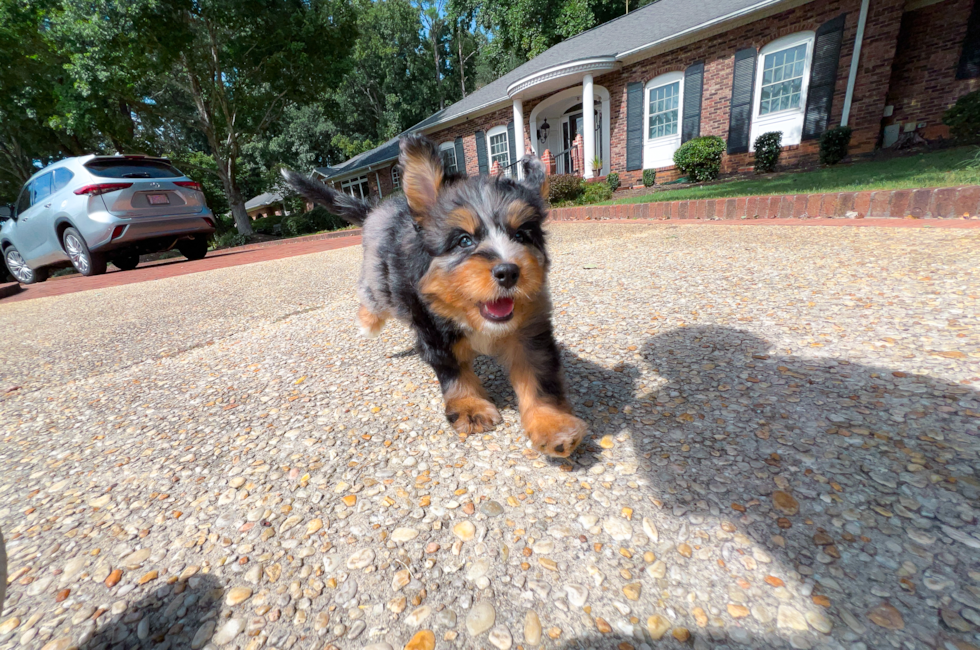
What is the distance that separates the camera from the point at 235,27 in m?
17.5

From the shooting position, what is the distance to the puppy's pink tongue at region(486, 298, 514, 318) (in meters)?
2.05

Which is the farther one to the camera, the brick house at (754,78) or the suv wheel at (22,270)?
the brick house at (754,78)

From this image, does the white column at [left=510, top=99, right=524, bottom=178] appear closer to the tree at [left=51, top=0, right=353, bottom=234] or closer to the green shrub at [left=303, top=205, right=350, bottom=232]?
the tree at [left=51, top=0, right=353, bottom=234]

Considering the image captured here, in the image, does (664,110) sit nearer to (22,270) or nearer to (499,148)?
(499,148)

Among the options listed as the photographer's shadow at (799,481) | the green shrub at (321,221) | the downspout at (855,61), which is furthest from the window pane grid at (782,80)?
the green shrub at (321,221)

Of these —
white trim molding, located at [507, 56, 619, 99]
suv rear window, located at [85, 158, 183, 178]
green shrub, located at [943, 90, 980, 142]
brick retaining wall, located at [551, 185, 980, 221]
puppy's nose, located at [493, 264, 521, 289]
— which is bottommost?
brick retaining wall, located at [551, 185, 980, 221]

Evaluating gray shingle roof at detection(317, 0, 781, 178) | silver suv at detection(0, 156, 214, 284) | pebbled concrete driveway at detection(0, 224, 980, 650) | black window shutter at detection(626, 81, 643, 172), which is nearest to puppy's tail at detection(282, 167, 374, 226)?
pebbled concrete driveway at detection(0, 224, 980, 650)

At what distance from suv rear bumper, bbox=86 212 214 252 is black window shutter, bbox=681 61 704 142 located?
16658mm

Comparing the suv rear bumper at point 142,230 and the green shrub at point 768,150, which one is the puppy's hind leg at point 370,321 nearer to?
the suv rear bumper at point 142,230

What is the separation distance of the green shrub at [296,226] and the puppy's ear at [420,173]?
24680mm

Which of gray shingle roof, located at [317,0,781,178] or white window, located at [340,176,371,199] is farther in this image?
white window, located at [340,176,371,199]

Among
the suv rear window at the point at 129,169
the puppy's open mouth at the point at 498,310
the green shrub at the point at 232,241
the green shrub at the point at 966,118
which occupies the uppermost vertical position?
the suv rear window at the point at 129,169

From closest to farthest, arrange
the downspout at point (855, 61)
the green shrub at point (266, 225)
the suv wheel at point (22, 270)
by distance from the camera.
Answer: the suv wheel at point (22, 270)
the downspout at point (855, 61)
the green shrub at point (266, 225)

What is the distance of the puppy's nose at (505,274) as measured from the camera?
6.22 feet
